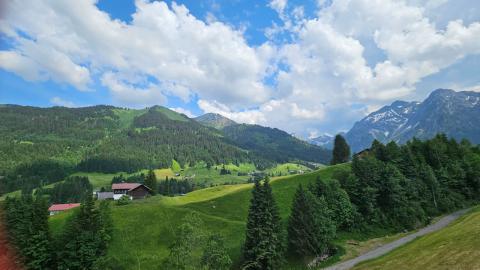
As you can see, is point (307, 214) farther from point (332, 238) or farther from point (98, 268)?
point (98, 268)

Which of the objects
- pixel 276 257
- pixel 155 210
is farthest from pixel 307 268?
pixel 155 210

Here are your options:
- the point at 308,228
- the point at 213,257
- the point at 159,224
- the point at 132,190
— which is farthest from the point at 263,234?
the point at 132,190

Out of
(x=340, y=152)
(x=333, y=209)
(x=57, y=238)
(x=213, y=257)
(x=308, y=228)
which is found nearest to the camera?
(x=213, y=257)

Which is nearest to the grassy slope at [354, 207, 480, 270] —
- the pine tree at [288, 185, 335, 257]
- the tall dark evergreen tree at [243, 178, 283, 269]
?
the tall dark evergreen tree at [243, 178, 283, 269]

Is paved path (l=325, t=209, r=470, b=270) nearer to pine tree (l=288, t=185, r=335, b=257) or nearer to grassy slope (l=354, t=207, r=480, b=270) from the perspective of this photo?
pine tree (l=288, t=185, r=335, b=257)

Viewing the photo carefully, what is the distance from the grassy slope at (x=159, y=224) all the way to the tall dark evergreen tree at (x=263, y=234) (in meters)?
7.21

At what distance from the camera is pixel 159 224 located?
83.0 meters

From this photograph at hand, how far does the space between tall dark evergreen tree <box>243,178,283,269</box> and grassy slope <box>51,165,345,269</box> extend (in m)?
7.21

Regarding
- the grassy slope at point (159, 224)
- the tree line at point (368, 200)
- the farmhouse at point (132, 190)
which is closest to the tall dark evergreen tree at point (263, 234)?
the tree line at point (368, 200)

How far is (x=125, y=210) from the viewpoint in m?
89.4

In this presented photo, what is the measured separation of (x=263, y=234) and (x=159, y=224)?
30.8 m

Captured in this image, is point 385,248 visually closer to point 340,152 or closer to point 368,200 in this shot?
point 368,200

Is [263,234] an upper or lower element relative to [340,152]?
lower

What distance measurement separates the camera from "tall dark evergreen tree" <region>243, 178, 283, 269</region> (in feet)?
207
